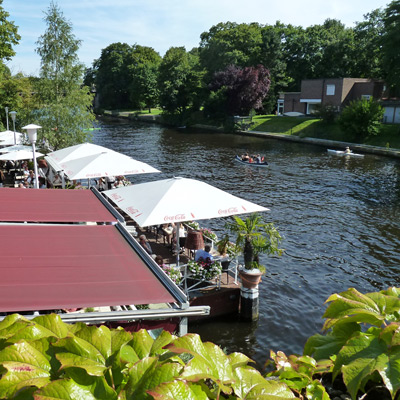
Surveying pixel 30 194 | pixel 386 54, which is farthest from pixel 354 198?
pixel 386 54

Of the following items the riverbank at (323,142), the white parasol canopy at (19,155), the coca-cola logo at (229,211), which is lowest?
the riverbank at (323,142)

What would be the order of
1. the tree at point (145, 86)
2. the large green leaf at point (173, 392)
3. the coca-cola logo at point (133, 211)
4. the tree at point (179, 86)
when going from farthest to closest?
1. the tree at point (145, 86)
2. the tree at point (179, 86)
3. the coca-cola logo at point (133, 211)
4. the large green leaf at point (173, 392)

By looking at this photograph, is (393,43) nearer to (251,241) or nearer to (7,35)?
(7,35)

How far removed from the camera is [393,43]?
162ft

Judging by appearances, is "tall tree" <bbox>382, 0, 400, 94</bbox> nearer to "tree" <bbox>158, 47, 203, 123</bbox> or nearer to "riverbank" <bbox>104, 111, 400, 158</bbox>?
"riverbank" <bbox>104, 111, 400, 158</bbox>

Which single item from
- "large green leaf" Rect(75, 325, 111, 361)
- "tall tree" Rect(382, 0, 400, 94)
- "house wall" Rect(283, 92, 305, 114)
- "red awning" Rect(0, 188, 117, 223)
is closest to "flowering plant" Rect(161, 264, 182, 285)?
"red awning" Rect(0, 188, 117, 223)

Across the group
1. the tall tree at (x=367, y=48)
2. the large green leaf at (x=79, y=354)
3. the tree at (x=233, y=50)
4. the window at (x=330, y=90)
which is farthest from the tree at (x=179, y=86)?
the large green leaf at (x=79, y=354)

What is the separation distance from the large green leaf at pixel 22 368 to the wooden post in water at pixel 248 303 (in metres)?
10.2

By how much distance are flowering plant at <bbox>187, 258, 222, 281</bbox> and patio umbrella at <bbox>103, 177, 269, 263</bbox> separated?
154cm

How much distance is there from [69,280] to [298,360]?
12.8 ft

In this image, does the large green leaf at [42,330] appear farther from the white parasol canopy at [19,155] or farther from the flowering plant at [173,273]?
the white parasol canopy at [19,155]

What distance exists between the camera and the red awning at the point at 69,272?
502 centimetres

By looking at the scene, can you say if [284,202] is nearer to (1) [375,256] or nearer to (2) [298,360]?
(1) [375,256]

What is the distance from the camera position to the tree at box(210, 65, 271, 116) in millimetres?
68338
